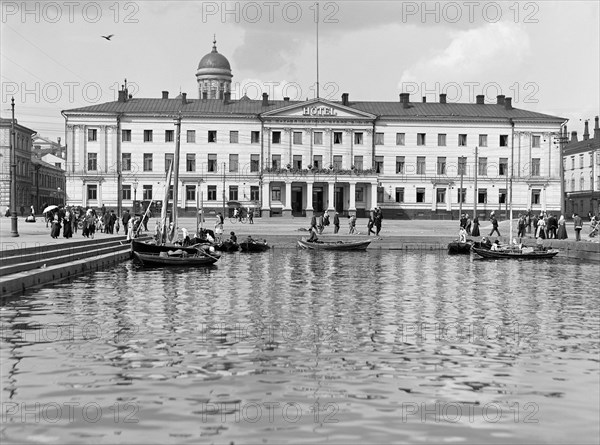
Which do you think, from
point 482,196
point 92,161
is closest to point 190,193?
point 92,161

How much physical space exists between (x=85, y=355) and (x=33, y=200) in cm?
12969

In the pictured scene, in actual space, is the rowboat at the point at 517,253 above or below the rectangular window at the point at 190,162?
below

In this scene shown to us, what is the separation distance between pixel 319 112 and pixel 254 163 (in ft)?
32.3

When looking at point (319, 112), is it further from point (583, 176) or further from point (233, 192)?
point (583, 176)

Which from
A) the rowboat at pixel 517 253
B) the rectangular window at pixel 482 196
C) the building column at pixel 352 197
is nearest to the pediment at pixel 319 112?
the building column at pixel 352 197

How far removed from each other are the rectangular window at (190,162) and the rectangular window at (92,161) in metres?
10.6

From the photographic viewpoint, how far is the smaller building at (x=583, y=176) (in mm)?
118250

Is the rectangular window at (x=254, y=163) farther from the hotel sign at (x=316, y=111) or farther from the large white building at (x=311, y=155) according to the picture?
the hotel sign at (x=316, y=111)

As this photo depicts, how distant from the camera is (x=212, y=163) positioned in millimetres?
106438

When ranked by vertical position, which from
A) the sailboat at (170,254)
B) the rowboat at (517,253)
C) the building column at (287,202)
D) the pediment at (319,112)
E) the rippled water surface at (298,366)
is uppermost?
the pediment at (319,112)

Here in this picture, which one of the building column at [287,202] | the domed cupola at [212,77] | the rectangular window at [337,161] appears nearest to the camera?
the building column at [287,202]

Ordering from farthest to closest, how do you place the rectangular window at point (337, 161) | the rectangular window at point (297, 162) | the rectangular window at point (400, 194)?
1. the rectangular window at point (400, 194)
2. the rectangular window at point (297, 162)
3. the rectangular window at point (337, 161)

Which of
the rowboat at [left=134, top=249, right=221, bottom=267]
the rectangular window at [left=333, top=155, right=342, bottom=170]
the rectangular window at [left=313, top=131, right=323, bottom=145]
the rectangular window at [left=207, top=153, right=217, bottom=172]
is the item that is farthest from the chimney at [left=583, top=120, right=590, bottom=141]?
the rowboat at [left=134, top=249, right=221, bottom=267]

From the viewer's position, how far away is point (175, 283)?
108ft
